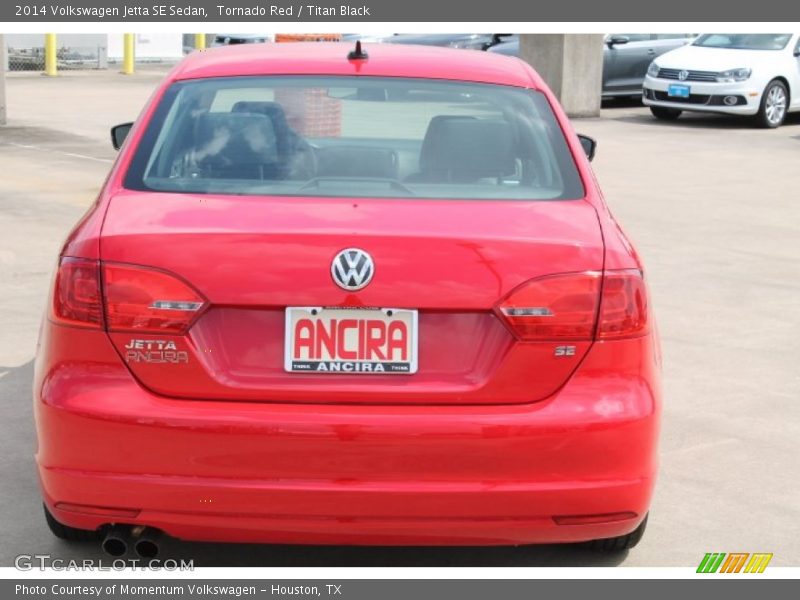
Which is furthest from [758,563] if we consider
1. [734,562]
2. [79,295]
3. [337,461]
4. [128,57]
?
[128,57]

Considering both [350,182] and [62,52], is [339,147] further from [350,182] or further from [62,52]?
[62,52]

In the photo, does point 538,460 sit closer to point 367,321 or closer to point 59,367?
point 367,321

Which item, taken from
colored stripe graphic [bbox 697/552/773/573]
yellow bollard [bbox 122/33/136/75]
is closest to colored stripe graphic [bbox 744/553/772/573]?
colored stripe graphic [bbox 697/552/773/573]

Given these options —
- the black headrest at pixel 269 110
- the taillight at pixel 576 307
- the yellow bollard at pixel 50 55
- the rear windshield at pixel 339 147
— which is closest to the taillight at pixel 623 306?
the taillight at pixel 576 307

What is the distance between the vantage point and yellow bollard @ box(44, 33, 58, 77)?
104ft

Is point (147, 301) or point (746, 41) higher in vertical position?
point (147, 301)

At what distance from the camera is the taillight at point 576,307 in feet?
13.1

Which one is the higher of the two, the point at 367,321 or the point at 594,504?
the point at 367,321

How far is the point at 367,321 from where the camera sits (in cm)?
392

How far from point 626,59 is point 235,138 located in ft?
69.9

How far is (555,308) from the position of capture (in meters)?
4.01
